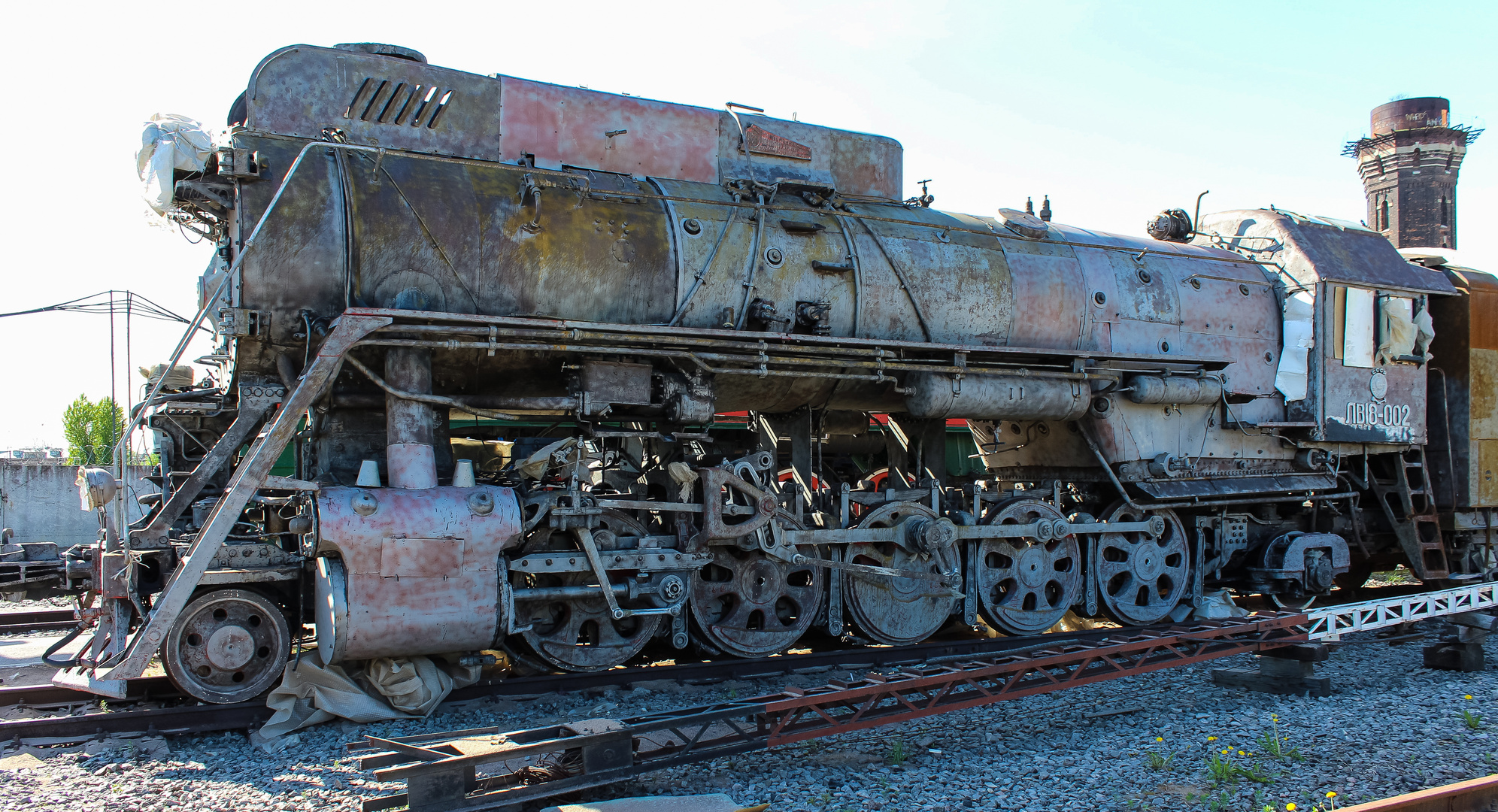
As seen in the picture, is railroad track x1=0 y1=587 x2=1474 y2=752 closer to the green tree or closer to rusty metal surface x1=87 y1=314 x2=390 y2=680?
rusty metal surface x1=87 y1=314 x2=390 y2=680

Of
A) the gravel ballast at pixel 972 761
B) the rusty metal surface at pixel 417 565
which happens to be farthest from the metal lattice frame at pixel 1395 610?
the rusty metal surface at pixel 417 565

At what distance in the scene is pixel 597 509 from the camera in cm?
717

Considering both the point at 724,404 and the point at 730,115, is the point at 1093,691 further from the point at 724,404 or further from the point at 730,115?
the point at 730,115

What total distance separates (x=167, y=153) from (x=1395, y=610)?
10565mm

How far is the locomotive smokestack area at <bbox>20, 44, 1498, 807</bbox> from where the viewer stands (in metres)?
6.47

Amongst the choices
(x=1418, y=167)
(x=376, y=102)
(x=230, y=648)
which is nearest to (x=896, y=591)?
(x=230, y=648)

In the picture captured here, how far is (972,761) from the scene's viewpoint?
18.7 ft

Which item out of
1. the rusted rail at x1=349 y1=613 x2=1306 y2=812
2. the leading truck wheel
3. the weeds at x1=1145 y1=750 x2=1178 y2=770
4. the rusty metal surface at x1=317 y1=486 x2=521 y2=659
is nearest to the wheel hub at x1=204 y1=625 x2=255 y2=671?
the leading truck wheel

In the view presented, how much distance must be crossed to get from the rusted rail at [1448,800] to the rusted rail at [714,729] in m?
2.15

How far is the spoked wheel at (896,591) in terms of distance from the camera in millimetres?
8430

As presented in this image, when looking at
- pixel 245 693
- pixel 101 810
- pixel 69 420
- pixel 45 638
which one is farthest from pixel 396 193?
pixel 69 420

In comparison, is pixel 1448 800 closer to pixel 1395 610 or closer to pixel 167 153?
pixel 1395 610

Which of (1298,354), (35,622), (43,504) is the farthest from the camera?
(43,504)

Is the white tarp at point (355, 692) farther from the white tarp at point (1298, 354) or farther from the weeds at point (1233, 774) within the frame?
the white tarp at point (1298, 354)
